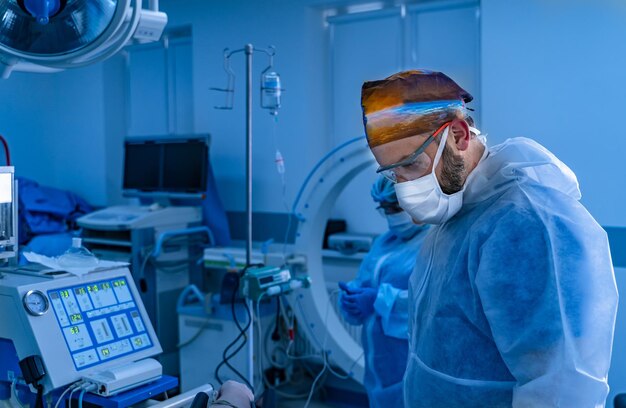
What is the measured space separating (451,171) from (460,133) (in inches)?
2.8

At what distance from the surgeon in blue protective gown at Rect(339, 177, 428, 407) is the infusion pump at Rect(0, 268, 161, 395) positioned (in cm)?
77

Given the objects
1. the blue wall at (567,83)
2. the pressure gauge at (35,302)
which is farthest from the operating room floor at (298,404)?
the pressure gauge at (35,302)

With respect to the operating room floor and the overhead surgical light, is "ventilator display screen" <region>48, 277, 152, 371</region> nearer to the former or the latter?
the overhead surgical light

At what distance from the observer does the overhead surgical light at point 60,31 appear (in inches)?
54.9

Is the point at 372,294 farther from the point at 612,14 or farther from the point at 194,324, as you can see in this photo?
the point at 612,14

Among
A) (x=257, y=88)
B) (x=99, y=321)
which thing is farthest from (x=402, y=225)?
(x=257, y=88)

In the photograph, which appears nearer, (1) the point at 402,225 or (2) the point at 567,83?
(1) the point at 402,225

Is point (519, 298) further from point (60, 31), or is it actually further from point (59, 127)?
point (59, 127)

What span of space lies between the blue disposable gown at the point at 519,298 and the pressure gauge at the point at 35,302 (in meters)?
0.89

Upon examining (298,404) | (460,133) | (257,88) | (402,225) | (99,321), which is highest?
(257,88)

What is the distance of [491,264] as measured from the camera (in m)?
1.06

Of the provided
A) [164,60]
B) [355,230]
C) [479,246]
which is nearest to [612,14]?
[355,230]

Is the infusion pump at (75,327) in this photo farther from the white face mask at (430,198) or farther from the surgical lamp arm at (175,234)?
the surgical lamp arm at (175,234)

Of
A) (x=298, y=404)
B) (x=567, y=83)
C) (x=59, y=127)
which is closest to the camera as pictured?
(x=567, y=83)
